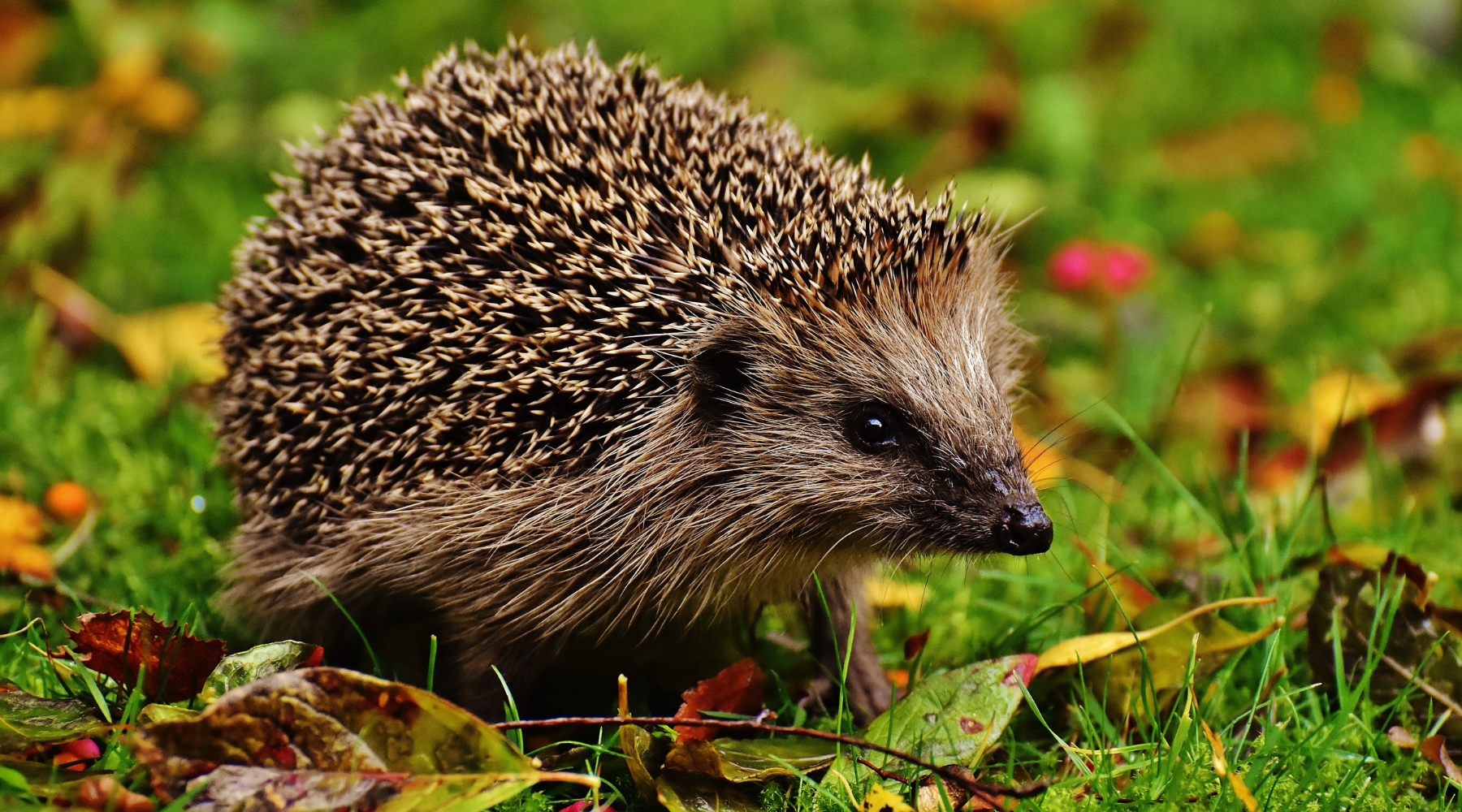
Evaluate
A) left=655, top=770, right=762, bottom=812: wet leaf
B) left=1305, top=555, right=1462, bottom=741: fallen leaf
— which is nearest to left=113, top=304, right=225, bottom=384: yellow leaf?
left=655, top=770, right=762, bottom=812: wet leaf

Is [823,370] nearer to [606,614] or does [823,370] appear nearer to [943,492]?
[943,492]

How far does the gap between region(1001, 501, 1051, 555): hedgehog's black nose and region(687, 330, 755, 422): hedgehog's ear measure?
0.85 m

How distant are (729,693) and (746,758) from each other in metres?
0.28

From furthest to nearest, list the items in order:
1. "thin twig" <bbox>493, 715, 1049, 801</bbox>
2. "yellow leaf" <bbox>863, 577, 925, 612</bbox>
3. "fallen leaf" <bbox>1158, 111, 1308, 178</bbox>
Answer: "fallen leaf" <bbox>1158, 111, 1308, 178</bbox>
"yellow leaf" <bbox>863, 577, 925, 612</bbox>
"thin twig" <bbox>493, 715, 1049, 801</bbox>

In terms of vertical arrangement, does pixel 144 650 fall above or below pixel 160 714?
above

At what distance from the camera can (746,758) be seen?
3324 mm

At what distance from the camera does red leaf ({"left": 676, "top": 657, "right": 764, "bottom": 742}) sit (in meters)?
3.52

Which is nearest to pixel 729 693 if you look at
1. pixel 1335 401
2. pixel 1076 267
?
pixel 1335 401

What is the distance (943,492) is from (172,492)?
3.03 m

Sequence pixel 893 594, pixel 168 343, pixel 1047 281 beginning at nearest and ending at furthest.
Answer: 1. pixel 893 594
2. pixel 168 343
3. pixel 1047 281

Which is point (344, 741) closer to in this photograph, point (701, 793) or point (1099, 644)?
point (701, 793)

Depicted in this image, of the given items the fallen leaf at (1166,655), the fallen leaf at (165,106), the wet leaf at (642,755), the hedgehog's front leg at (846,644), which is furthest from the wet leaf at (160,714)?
the fallen leaf at (165,106)

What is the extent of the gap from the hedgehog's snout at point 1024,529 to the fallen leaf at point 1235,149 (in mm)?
5783

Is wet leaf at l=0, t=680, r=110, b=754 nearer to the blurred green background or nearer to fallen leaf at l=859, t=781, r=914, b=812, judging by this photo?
the blurred green background
